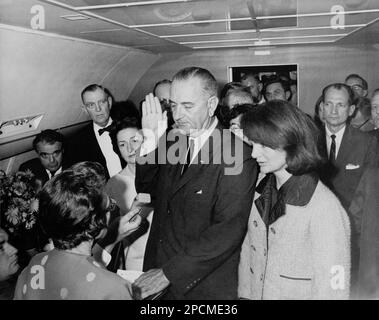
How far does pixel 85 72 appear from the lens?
11.0 feet

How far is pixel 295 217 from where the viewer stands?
57.2 inches

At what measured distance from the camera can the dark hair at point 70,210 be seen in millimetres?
1276

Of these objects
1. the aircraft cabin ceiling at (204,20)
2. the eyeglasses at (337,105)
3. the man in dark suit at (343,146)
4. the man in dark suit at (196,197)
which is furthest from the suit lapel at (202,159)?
the eyeglasses at (337,105)

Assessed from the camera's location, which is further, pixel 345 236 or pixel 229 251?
pixel 229 251

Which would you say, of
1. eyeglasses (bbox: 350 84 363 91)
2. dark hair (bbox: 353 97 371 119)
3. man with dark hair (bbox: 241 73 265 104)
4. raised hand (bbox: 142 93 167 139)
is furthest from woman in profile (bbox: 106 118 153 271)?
eyeglasses (bbox: 350 84 363 91)

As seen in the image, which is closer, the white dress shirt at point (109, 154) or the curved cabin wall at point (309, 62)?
the white dress shirt at point (109, 154)

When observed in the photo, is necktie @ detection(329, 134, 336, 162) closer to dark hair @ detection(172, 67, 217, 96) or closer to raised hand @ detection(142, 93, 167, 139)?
dark hair @ detection(172, 67, 217, 96)

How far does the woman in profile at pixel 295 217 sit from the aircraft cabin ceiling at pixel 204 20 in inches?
41.9

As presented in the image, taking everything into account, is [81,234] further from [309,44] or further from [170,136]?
[309,44]

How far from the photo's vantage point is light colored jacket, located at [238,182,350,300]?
1369 mm

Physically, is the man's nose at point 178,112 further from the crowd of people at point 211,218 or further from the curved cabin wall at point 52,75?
the curved cabin wall at point 52,75
